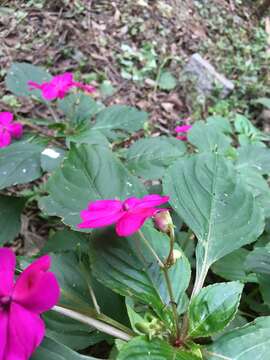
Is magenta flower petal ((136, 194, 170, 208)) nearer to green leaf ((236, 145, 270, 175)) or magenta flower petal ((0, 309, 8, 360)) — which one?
magenta flower petal ((0, 309, 8, 360))

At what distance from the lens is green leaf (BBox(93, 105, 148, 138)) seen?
1498 millimetres

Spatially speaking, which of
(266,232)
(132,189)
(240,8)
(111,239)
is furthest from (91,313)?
(240,8)

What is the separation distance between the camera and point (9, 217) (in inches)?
52.9

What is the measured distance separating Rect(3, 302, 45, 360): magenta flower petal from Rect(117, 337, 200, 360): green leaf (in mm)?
146

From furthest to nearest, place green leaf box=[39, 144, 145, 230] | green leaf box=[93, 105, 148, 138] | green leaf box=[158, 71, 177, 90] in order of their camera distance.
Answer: green leaf box=[158, 71, 177, 90], green leaf box=[93, 105, 148, 138], green leaf box=[39, 144, 145, 230]

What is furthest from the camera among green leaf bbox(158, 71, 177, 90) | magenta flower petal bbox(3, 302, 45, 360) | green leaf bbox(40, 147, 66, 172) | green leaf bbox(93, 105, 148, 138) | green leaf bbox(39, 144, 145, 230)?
green leaf bbox(158, 71, 177, 90)

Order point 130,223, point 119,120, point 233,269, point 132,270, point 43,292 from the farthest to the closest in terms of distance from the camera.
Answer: point 119,120 → point 233,269 → point 132,270 → point 130,223 → point 43,292

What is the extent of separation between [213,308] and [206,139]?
0.82 metres

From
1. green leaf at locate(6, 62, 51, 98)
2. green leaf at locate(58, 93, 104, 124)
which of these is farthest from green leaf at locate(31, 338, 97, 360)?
green leaf at locate(6, 62, 51, 98)

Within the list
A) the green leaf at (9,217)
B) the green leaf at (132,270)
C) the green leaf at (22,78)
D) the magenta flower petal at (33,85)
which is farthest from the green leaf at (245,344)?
the green leaf at (22,78)

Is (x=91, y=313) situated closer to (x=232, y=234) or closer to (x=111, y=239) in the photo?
(x=111, y=239)

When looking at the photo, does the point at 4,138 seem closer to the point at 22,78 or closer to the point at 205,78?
the point at 22,78

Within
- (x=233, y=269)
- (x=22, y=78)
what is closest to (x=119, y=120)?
(x=22, y=78)

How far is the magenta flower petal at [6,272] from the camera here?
0.59m
